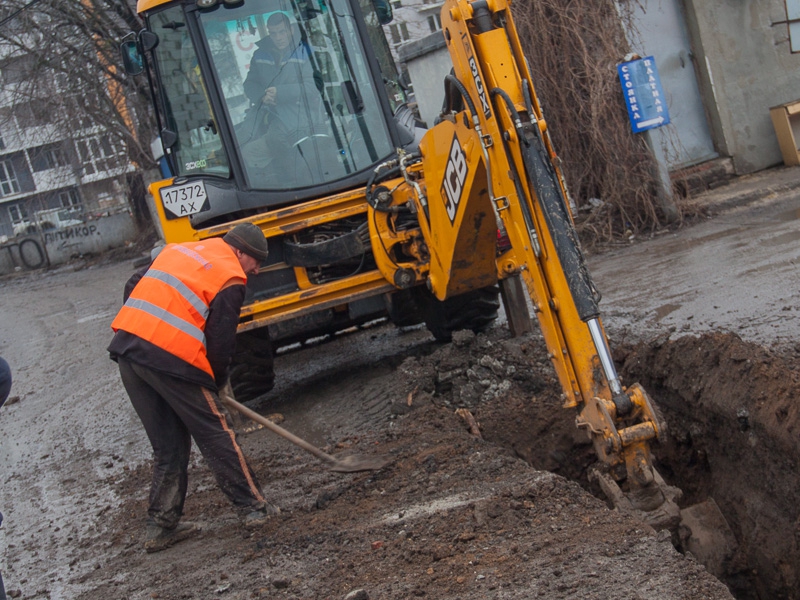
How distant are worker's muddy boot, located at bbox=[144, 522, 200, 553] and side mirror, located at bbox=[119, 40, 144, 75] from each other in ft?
11.0

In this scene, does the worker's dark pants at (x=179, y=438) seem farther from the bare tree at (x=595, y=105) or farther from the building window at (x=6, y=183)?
the building window at (x=6, y=183)

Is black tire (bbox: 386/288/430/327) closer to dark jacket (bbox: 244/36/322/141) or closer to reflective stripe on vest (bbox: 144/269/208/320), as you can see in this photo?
dark jacket (bbox: 244/36/322/141)

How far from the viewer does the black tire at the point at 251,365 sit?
20.1 feet

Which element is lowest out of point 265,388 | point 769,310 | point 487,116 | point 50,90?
point 769,310

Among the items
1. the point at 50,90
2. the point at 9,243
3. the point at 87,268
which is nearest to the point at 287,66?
the point at 50,90

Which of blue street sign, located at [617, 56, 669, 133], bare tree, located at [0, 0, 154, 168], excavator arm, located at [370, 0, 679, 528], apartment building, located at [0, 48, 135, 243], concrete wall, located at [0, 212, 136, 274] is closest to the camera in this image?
excavator arm, located at [370, 0, 679, 528]

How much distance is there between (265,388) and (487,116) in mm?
3212

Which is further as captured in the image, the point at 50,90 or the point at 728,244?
the point at 50,90

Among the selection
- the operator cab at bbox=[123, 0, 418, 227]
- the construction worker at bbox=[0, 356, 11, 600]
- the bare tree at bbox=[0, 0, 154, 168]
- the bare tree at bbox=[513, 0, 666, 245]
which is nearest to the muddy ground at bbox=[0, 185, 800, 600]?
the construction worker at bbox=[0, 356, 11, 600]

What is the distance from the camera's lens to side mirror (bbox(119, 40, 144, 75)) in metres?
6.10

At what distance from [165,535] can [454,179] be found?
2.43 m

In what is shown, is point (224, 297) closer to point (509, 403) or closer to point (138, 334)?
point (138, 334)

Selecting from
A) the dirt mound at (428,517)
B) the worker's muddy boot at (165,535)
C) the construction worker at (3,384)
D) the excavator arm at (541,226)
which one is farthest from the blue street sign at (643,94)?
the construction worker at (3,384)

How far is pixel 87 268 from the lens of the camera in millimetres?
22250
